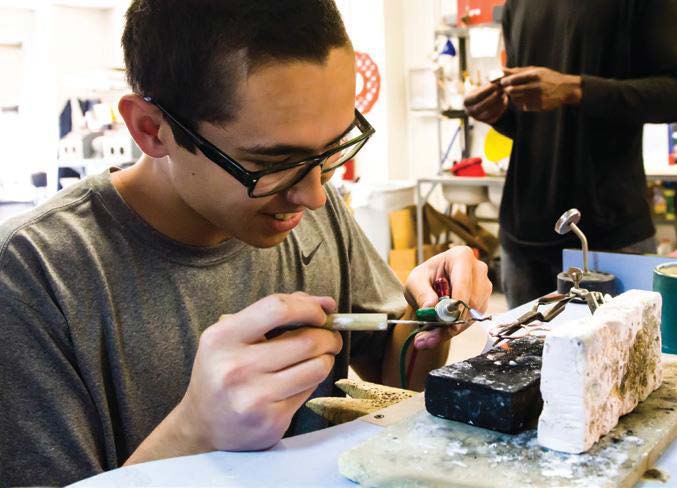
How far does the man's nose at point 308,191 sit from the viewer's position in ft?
2.99

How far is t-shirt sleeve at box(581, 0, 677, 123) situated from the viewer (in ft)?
5.20

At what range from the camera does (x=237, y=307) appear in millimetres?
1076

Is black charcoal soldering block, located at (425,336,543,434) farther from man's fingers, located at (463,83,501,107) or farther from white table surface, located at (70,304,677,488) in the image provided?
man's fingers, located at (463,83,501,107)

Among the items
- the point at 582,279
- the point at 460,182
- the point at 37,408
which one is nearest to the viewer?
the point at 37,408

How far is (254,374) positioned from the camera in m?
0.74

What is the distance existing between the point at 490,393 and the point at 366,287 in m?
0.60

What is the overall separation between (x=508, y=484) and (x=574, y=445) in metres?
0.09

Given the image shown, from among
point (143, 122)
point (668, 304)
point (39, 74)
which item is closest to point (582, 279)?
point (668, 304)

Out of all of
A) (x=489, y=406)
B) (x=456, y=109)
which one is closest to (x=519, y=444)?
(x=489, y=406)

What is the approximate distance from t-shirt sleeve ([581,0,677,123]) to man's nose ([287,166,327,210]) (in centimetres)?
90

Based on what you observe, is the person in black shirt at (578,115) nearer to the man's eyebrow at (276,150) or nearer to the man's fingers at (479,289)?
the man's fingers at (479,289)

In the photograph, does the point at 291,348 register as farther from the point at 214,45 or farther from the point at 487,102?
the point at 487,102

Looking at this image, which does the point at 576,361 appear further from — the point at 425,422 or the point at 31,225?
the point at 31,225

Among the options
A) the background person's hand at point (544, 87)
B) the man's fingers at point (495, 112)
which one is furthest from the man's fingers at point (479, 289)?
the man's fingers at point (495, 112)
